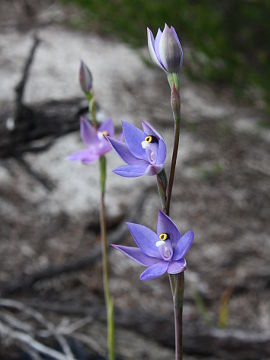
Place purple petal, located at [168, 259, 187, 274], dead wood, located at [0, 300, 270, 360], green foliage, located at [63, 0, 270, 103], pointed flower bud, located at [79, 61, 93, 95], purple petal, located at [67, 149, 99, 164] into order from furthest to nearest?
1. green foliage, located at [63, 0, 270, 103]
2. dead wood, located at [0, 300, 270, 360]
3. purple petal, located at [67, 149, 99, 164]
4. pointed flower bud, located at [79, 61, 93, 95]
5. purple petal, located at [168, 259, 187, 274]

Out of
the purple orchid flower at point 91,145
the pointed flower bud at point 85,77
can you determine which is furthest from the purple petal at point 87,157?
the pointed flower bud at point 85,77

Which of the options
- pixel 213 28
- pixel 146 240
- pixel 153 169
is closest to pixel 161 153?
pixel 153 169

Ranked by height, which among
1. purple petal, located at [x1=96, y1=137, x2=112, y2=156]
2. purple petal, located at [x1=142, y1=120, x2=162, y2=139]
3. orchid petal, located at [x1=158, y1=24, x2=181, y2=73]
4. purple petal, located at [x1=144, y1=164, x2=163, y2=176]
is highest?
orchid petal, located at [x1=158, y1=24, x2=181, y2=73]

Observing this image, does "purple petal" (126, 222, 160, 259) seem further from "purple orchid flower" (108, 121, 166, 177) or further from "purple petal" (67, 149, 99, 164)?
"purple petal" (67, 149, 99, 164)

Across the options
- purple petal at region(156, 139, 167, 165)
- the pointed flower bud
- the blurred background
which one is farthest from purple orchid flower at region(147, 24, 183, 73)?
the blurred background

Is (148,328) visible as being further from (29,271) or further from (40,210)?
(40,210)

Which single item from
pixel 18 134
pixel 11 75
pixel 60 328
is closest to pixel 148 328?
pixel 60 328
